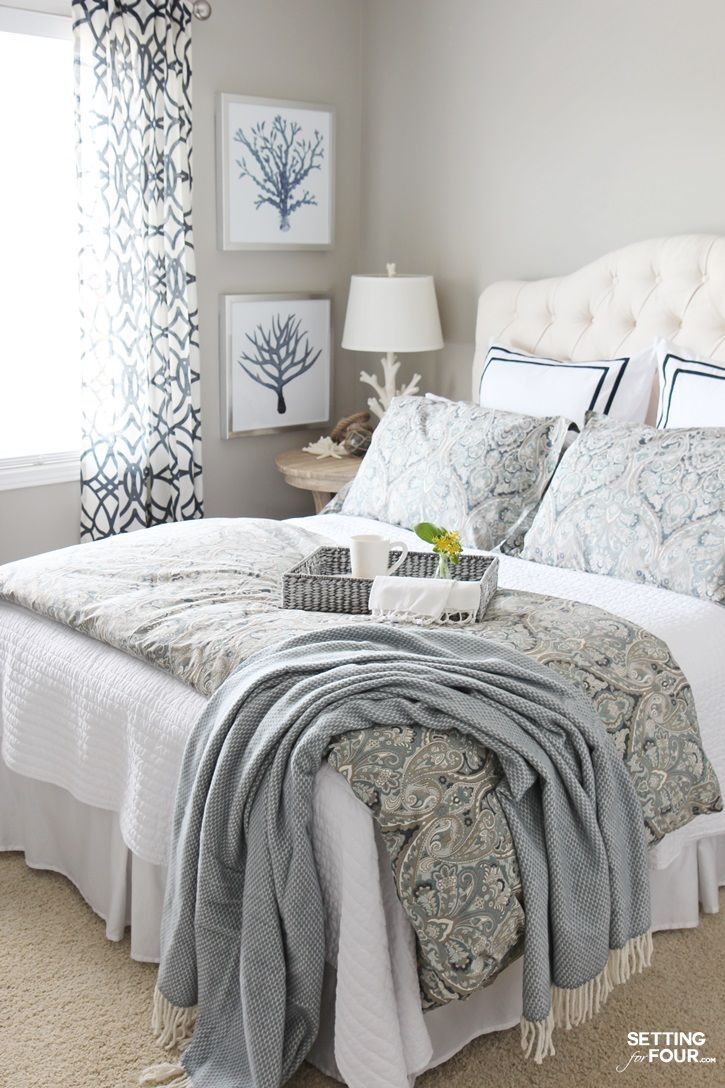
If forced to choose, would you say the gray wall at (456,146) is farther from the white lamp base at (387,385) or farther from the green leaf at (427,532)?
the green leaf at (427,532)

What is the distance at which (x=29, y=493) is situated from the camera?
12.9 ft

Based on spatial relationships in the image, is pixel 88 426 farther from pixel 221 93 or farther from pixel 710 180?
pixel 710 180

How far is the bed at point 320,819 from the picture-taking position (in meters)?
1.79

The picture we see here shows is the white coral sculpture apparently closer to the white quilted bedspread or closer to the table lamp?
the table lamp

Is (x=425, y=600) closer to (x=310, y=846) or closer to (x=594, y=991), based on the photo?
(x=310, y=846)

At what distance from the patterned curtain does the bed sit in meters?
1.40

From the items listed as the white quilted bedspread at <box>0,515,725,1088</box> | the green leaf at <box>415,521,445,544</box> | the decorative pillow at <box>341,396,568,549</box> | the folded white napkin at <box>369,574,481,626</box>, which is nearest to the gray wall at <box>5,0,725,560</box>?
the decorative pillow at <box>341,396,568,549</box>

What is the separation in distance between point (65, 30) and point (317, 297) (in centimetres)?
135

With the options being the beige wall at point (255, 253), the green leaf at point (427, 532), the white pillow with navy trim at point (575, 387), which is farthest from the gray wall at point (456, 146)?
the green leaf at point (427, 532)

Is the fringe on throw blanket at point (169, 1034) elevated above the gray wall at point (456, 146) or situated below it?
below

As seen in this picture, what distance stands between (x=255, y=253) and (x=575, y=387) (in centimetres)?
153

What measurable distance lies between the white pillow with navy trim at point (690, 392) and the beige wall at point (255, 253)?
1748mm

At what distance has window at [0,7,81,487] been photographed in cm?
368

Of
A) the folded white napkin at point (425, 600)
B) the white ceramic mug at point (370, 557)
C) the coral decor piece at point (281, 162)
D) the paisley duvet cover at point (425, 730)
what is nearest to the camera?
the paisley duvet cover at point (425, 730)
